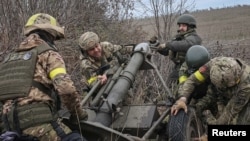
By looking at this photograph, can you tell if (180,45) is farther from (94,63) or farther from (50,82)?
(50,82)

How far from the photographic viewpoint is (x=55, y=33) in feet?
14.7

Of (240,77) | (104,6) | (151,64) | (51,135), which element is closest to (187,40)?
(151,64)

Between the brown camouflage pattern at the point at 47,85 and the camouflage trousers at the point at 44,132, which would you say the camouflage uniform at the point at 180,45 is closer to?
the brown camouflage pattern at the point at 47,85

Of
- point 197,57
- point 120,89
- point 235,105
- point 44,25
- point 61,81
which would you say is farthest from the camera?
point 197,57

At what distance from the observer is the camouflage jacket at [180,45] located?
686cm

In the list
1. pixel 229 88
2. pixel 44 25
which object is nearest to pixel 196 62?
pixel 229 88

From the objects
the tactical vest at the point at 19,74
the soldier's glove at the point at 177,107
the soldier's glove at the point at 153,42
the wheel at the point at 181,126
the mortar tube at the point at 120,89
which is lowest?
the wheel at the point at 181,126

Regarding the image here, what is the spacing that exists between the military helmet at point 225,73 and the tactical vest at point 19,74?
2.04m

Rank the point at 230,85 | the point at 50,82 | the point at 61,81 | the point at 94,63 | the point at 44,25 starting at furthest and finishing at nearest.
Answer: the point at 94,63 < the point at 230,85 < the point at 44,25 < the point at 50,82 < the point at 61,81

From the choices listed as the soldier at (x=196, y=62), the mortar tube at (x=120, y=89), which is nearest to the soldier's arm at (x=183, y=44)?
the mortar tube at (x=120, y=89)

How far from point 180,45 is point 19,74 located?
337cm

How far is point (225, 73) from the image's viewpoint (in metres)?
5.01

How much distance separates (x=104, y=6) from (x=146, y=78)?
13.1 feet

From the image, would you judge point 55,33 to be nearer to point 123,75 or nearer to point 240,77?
point 123,75
